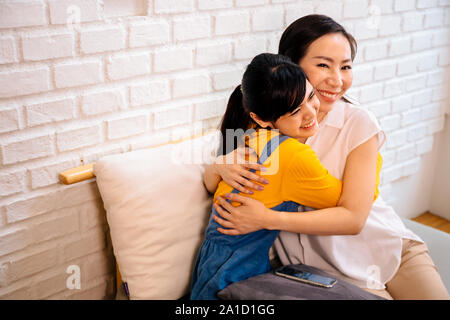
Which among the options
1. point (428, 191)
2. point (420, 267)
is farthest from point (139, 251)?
point (428, 191)

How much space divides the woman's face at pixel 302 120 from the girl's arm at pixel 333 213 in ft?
0.65

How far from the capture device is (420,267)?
60.0 inches

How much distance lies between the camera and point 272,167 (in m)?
1.30

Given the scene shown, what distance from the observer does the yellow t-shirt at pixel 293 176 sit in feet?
4.19

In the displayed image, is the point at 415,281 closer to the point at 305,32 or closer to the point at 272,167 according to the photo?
the point at 272,167

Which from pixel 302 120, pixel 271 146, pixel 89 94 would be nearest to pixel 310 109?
pixel 302 120

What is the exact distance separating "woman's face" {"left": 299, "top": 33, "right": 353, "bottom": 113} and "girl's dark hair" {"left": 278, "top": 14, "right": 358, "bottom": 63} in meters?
0.01

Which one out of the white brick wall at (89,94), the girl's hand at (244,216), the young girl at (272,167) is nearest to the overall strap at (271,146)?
the young girl at (272,167)

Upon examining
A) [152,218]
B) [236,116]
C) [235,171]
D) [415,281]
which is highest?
[236,116]

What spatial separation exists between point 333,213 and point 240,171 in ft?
0.93

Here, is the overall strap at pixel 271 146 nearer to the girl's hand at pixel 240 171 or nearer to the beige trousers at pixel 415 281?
the girl's hand at pixel 240 171

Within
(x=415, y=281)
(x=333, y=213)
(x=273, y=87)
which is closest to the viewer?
(x=273, y=87)

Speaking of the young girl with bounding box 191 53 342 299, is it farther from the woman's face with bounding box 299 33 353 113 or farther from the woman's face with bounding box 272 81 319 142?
the woman's face with bounding box 299 33 353 113

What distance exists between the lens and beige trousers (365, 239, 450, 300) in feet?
4.73
